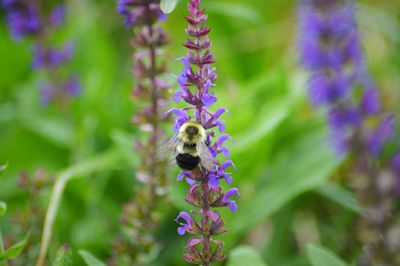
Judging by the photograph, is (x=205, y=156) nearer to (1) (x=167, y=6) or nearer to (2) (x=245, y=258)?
(1) (x=167, y=6)

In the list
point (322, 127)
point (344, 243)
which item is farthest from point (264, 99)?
point (344, 243)

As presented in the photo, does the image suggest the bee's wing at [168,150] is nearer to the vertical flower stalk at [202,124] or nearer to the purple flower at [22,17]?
the vertical flower stalk at [202,124]

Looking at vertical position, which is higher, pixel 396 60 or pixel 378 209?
pixel 396 60

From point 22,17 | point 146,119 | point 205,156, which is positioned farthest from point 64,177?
point 205,156

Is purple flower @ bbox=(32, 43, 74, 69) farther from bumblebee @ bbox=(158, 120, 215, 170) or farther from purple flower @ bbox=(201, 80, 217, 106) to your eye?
purple flower @ bbox=(201, 80, 217, 106)

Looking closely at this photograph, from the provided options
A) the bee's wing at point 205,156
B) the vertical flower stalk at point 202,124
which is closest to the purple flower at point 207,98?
the vertical flower stalk at point 202,124

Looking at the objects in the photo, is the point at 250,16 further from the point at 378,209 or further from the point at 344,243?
the point at 378,209
